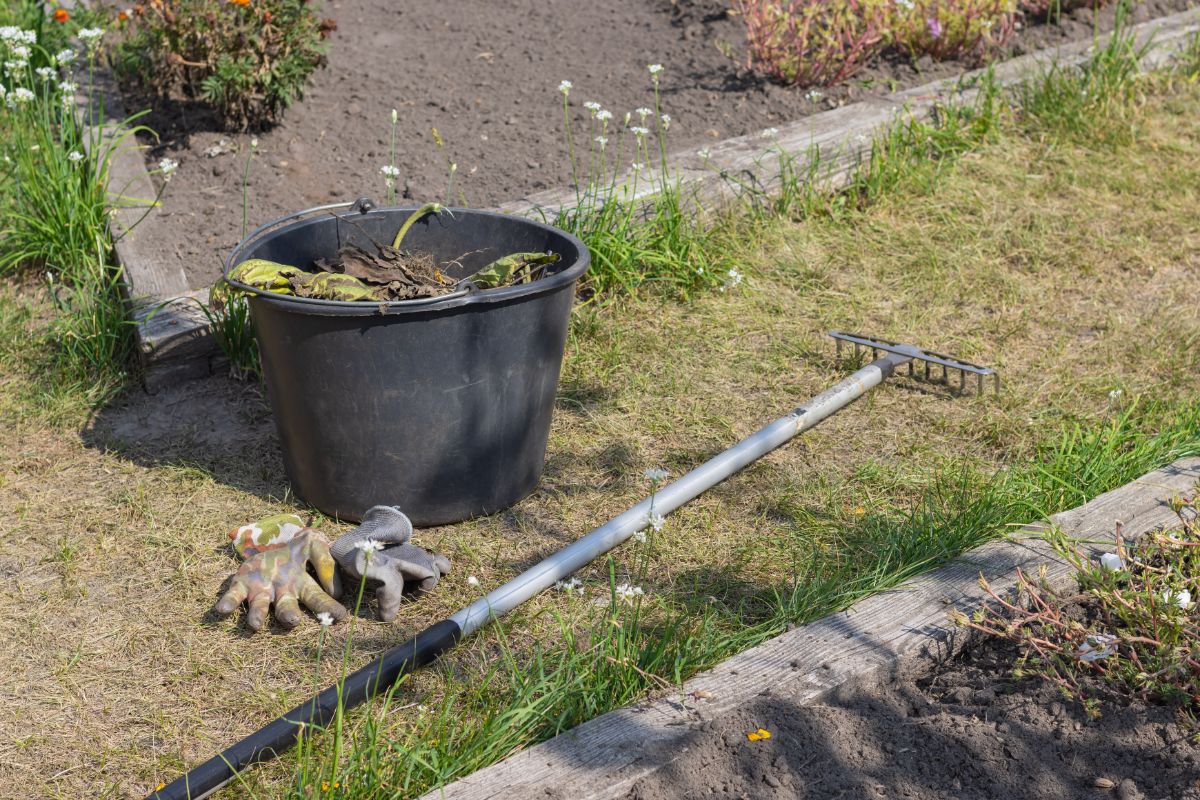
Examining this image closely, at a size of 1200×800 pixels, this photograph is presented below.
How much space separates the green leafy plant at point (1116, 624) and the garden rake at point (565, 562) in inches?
28.8

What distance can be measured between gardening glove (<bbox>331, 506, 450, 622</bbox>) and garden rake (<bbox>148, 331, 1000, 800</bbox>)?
18 centimetres

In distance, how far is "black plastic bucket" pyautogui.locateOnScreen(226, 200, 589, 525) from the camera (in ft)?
7.88

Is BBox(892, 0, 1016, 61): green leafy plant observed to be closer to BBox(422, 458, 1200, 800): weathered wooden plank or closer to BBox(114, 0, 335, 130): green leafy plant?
BBox(114, 0, 335, 130): green leafy plant

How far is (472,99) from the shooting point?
460 cm

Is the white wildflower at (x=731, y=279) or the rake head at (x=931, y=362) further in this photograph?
the white wildflower at (x=731, y=279)

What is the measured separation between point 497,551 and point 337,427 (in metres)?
0.45

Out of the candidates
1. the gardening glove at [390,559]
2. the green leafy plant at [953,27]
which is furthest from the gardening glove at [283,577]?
the green leafy plant at [953,27]

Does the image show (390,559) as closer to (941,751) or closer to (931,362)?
(941,751)

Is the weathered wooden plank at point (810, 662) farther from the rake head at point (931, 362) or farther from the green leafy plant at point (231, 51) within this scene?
the green leafy plant at point (231, 51)

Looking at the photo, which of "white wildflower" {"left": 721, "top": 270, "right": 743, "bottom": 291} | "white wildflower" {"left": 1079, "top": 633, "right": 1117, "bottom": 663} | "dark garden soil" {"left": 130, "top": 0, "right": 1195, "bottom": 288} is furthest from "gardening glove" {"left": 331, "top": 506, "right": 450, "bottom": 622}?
"white wildflower" {"left": 721, "top": 270, "right": 743, "bottom": 291}

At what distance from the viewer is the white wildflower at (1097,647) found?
1944 mm

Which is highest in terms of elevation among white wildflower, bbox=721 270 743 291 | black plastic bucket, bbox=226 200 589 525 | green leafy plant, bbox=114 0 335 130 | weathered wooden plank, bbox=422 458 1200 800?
green leafy plant, bbox=114 0 335 130

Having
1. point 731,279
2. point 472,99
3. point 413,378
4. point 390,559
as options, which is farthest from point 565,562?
point 472,99

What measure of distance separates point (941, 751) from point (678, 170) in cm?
245
